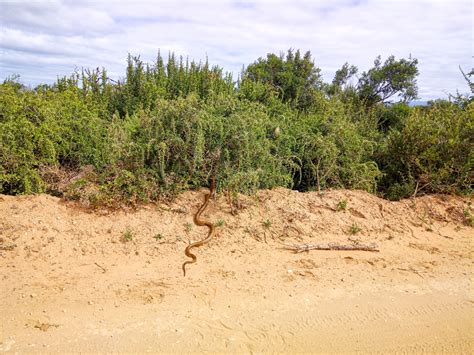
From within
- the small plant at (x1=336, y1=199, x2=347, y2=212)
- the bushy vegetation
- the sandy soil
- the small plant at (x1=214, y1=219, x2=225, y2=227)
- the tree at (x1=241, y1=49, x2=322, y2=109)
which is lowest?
the sandy soil

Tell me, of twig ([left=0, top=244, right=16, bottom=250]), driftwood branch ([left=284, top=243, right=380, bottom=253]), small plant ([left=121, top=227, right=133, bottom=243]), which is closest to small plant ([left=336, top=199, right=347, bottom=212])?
driftwood branch ([left=284, top=243, right=380, bottom=253])

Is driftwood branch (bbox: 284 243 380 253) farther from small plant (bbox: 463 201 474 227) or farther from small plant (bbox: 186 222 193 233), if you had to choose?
small plant (bbox: 463 201 474 227)

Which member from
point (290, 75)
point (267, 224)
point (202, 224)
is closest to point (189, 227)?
point (202, 224)

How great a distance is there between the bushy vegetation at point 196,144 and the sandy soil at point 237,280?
38 cm

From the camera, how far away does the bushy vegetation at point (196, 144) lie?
17.5 ft

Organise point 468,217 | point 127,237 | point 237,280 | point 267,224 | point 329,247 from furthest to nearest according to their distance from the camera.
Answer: point 468,217, point 267,224, point 329,247, point 127,237, point 237,280

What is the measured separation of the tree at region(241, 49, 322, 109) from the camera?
9.95 meters

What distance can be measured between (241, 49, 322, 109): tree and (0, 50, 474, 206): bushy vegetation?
125 cm

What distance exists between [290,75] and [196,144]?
553 cm

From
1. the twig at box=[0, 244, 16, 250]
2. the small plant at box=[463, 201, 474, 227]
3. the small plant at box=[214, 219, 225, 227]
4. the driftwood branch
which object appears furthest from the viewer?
the small plant at box=[463, 201, 474, 227]

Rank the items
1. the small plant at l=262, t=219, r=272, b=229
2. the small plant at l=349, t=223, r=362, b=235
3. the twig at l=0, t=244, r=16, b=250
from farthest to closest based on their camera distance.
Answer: the small plant at l=349, t=223, r=362, b=235
the small plant at l=262, t=219, r=272, b=229
the twig at l=0, t=244, r=16, b=250

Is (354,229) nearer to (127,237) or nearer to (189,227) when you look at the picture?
(189,227)

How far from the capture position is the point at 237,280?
4109 mm

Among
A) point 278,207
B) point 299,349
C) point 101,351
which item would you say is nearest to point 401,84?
point 278,207
